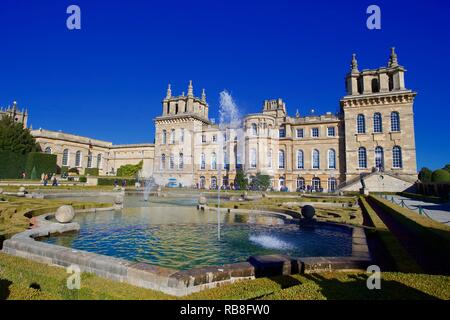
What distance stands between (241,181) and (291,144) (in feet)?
34.3

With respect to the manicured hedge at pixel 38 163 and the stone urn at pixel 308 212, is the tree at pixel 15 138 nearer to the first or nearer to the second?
the manicured hedge at pixel 38 163

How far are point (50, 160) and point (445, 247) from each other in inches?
2075

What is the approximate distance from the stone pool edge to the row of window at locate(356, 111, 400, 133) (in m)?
36.0

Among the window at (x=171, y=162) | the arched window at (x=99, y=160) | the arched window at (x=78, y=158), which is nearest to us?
the window at (x=171, y=162)

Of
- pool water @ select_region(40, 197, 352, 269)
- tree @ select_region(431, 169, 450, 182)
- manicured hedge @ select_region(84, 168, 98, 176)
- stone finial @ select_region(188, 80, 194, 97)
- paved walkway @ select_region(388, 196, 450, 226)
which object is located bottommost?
pool water @ select_region(40, 197, 352, 269)

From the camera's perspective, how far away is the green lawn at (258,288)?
11.8 ft

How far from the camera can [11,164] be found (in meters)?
41.8

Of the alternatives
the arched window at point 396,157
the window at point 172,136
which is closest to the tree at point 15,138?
the window at point 172,136

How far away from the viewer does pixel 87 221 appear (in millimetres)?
12312

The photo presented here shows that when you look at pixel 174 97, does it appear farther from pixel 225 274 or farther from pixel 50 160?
pixel 225 274

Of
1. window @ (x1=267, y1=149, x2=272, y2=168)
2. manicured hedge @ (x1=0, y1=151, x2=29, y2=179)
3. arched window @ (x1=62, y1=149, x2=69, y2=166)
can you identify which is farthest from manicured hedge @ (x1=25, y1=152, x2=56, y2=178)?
window @ (x1=267, y1=149, x2=272, y2=168)

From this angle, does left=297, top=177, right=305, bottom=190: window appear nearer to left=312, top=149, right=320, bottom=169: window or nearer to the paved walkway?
left=312, top=149, right=320, bottom=169: window

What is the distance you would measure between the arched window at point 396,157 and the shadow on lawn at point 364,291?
37.8 m

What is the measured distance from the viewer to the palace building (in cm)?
Result: 3612
